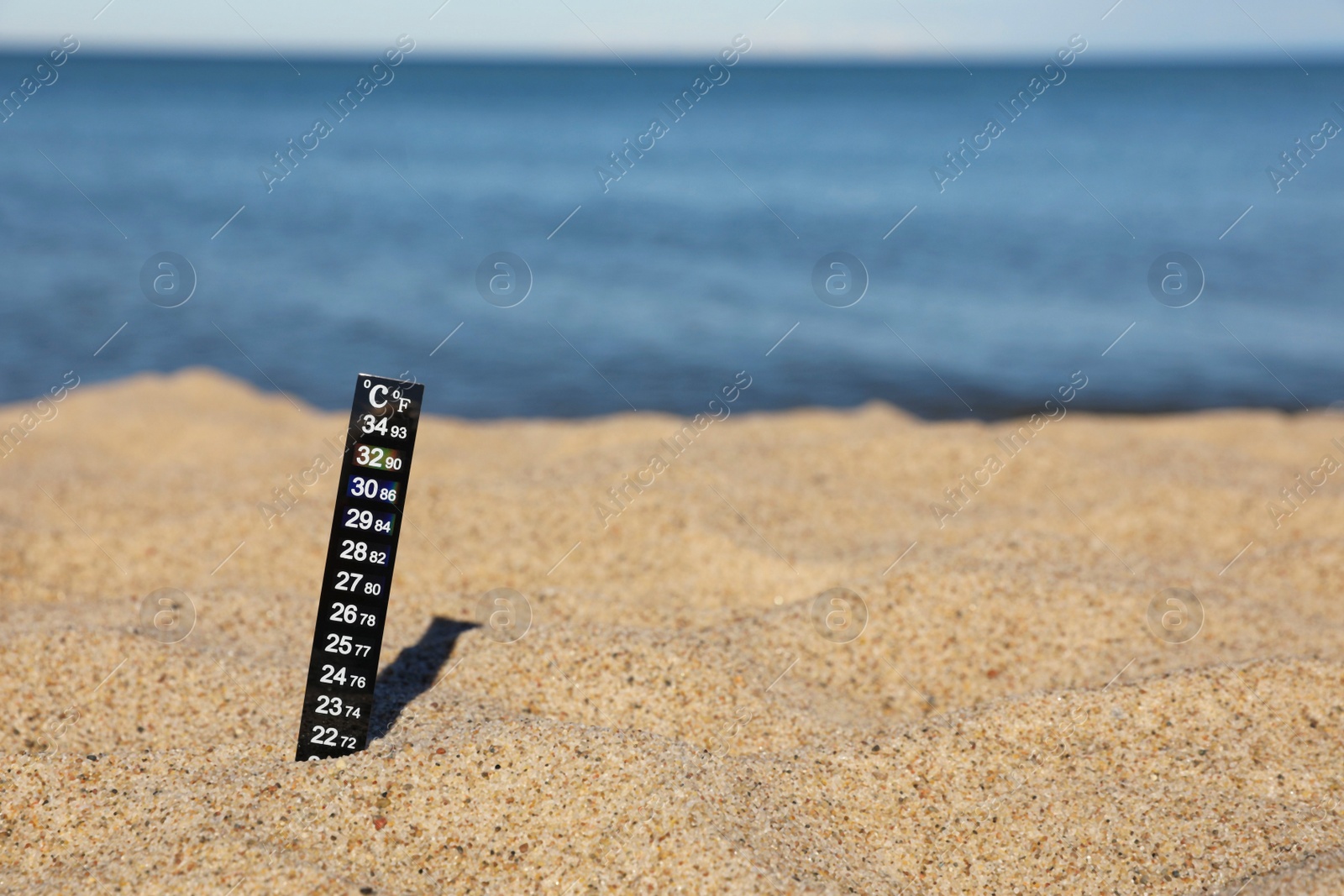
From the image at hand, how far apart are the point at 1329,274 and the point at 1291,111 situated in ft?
160

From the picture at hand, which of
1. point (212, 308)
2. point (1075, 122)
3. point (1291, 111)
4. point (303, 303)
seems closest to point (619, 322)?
point (303, 303)

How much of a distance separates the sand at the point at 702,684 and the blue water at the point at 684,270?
5.57m

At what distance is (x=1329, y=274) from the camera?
57.0ft

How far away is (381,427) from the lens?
3.26 m

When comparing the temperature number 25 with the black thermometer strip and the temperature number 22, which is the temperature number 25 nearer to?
the black thermometer strip

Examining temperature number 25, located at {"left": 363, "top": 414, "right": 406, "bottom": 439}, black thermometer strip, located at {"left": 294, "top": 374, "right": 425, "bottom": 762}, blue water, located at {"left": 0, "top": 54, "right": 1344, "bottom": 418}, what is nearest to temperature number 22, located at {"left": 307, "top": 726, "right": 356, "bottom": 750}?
black thermometer strip, located at {"left": 294, "top": 374, "right": 425, "bottom": 762}

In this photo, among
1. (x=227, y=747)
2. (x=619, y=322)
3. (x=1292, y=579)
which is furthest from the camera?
(x=619, y=322)

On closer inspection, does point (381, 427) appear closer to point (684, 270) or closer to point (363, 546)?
point (363, 546)

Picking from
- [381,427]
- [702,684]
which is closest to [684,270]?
[702,684]

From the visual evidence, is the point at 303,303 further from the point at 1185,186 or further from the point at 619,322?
the point at 1185,186

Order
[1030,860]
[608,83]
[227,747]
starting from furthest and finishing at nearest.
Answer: [608,83]
[227,747]
[1030,860]

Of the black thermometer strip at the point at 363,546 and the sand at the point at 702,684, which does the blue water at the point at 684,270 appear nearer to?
the sand at the point at 702,684

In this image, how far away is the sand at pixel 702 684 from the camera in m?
3.24

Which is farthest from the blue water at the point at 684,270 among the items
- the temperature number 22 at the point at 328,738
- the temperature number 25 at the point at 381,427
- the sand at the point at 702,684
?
the temperature number 25 at the point at 381,427
